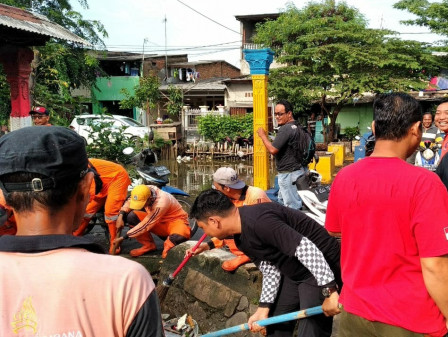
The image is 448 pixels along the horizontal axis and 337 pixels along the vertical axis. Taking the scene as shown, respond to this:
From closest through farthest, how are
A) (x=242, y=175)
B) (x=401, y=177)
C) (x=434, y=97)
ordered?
1. (x=401, y=177)
2. (x=242, y=175)
3. (x=434, y=97)

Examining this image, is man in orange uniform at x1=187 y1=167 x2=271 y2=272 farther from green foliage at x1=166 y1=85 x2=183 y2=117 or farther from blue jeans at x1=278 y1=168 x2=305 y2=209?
green foliage at x1=166 y1=85 x2=183 y2=117

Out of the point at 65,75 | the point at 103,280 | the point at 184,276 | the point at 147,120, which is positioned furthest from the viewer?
the point at 147,120

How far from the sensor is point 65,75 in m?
17.8

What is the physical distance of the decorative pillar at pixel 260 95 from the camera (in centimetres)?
793

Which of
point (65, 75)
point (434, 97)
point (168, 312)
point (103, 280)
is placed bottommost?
point (168, 312)

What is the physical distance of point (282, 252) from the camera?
9.02 ft

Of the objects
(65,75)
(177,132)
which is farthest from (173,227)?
(177,132)

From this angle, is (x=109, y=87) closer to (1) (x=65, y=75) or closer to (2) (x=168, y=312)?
(1) (x=65, y=75)

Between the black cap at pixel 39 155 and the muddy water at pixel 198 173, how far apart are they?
11136mm

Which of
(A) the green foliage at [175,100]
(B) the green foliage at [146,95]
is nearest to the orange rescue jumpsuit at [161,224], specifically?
(A) the green foliage at [175,100]

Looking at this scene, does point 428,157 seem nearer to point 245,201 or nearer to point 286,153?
point 286,153

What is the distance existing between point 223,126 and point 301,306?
18.4 meters

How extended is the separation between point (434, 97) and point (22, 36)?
55.5 ft

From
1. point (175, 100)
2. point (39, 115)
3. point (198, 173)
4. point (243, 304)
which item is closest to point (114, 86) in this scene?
point (175, 100)
